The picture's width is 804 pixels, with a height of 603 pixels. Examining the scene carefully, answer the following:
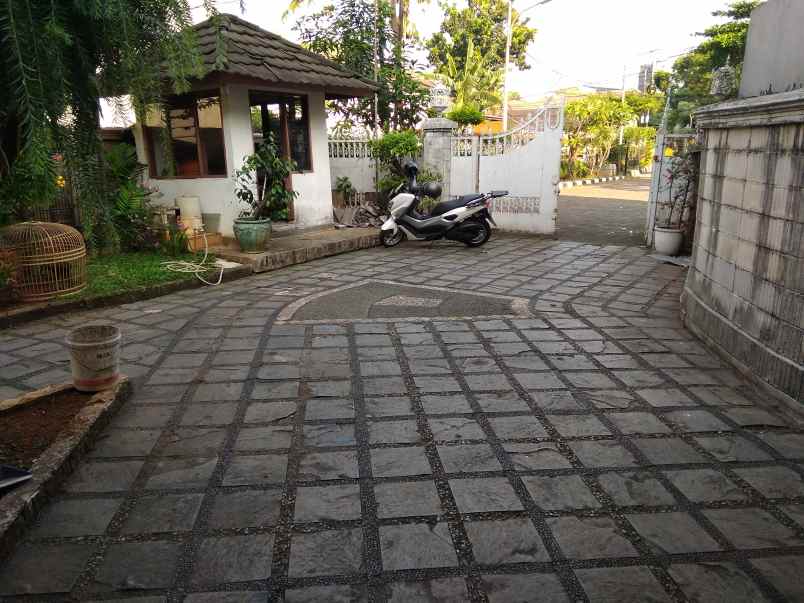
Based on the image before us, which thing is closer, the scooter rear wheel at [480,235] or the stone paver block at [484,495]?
the stone paver block at [484,495]

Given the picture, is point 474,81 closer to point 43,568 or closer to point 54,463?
point 54,463

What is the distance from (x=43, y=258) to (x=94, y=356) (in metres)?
2.98

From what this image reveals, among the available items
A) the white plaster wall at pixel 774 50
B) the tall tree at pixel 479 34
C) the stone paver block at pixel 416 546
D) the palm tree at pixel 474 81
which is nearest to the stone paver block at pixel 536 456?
the stone paver block at pixel 416 546

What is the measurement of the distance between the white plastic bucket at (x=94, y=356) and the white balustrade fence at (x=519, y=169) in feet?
28.1

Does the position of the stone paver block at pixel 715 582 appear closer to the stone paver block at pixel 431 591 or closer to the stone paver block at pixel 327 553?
the stone paver block at pixel 431 591

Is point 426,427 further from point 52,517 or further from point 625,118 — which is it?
point 625,118

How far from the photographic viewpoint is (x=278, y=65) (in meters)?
9.25

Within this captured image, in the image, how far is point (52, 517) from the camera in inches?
104

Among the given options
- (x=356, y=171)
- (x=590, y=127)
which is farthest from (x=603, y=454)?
(x=590, y=127)

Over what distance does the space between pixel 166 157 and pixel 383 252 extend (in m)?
7.41

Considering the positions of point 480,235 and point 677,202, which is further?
point 480,235

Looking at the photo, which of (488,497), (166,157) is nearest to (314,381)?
(488,497)

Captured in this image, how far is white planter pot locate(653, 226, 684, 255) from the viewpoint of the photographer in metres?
8.80

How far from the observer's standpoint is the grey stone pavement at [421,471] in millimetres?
2275
